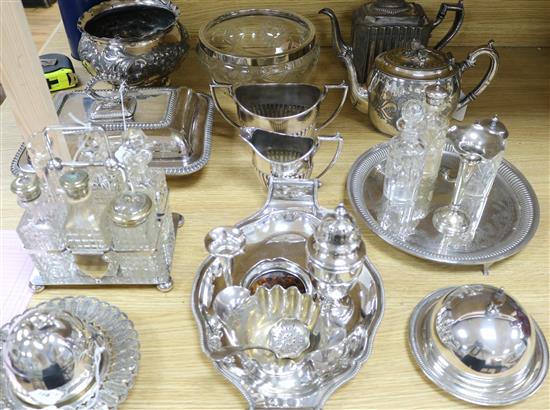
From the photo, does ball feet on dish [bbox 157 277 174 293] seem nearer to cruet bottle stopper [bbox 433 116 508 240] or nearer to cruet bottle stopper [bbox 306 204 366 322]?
cruet bottle stopper [bbox 306 204 366 322]

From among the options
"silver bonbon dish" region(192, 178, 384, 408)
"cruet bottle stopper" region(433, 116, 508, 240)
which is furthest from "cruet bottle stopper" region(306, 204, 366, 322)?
"cruet bottle stopper" region(433, 116, 508, 240)

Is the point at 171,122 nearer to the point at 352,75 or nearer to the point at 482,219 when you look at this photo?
the point at 352,75

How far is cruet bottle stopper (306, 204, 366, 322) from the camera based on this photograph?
0.50 metres

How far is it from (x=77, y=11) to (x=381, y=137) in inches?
21.5

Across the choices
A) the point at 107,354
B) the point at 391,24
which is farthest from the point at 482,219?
the point at 107,354

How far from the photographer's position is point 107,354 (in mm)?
529

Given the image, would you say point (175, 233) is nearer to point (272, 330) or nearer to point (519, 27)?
point (272, 330)

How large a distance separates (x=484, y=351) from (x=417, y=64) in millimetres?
414

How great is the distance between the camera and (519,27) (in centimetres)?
100

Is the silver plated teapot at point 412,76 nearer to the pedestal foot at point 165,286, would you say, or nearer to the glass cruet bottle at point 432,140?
the glass cruet bottle at point 432,140

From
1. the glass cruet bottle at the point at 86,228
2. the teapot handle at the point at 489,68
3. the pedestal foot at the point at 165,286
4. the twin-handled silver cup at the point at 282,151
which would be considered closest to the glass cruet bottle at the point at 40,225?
the glass cruet bottle at the point at 86,228

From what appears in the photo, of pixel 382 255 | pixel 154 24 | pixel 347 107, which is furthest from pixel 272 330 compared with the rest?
pixel 154 24

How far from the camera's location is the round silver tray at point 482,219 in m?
0.64

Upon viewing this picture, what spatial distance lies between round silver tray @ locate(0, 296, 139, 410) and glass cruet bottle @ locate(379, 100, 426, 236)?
1.08 ft
